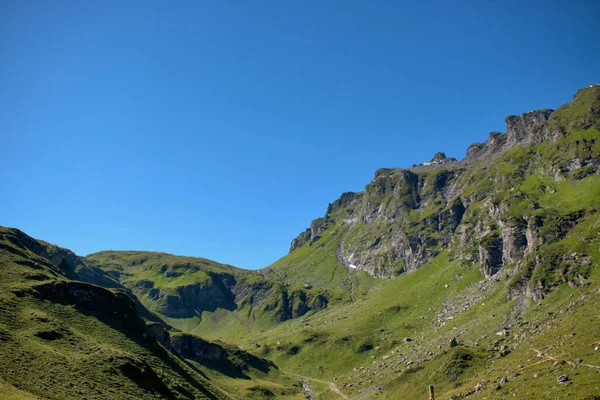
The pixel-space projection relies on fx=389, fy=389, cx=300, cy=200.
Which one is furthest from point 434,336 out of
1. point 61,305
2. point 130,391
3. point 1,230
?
point 1,230

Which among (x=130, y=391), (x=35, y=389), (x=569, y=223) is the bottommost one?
(x=130, y=391)

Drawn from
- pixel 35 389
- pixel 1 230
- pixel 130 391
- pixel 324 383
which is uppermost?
pixel 1 230

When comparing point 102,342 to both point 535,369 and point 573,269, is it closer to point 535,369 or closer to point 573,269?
point 535,369

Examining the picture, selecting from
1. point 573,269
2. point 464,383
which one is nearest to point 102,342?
point 464,383

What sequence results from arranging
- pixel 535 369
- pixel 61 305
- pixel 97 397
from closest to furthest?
pixel 97 397
pixel 535 369
pixel 61 305

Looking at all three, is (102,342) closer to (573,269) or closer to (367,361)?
(367,361)

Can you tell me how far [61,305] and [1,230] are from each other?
6474 cm

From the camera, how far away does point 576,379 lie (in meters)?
60.8

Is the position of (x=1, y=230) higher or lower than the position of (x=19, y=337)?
higher

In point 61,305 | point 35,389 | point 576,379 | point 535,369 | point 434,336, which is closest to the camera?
point 576,379

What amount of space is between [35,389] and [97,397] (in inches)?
466

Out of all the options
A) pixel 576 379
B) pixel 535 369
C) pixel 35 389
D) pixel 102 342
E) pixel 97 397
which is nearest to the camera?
pixel 576 379

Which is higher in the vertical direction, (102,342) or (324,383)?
(102,342)

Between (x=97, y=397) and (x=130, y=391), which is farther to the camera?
(x=130, y=391)
